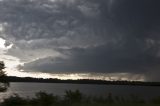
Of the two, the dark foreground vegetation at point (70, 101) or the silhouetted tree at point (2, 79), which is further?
the silhouetted tree at point (2, 79)

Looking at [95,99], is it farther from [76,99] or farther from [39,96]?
[39,96]

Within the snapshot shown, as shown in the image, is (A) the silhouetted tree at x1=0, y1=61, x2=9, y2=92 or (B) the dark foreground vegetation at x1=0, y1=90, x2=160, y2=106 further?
(A) the silhouetted tree at x1=0, y1=61, x2=9, y2=92

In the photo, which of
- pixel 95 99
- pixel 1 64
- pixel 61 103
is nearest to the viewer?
pixel 61 103

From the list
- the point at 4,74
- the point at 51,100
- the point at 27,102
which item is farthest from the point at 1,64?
the point at 51,100

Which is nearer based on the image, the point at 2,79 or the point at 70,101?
the point at 70,101

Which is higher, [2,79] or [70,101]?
[2,79]

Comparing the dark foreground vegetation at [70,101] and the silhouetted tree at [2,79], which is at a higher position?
the silhouetted tree at [2,79]

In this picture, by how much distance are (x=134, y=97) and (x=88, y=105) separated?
8.51 meters

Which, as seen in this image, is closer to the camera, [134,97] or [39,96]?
[39,96]

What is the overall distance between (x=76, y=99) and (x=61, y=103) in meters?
5.52

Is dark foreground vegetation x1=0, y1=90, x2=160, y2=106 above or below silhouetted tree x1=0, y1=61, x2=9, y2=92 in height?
below

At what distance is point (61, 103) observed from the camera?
31547 mm

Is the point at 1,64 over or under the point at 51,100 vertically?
over

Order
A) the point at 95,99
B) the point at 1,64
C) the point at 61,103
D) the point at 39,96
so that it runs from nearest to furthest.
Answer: the point at 61,103
the point at 39,96
the point at 95,99
the point at 1,64
